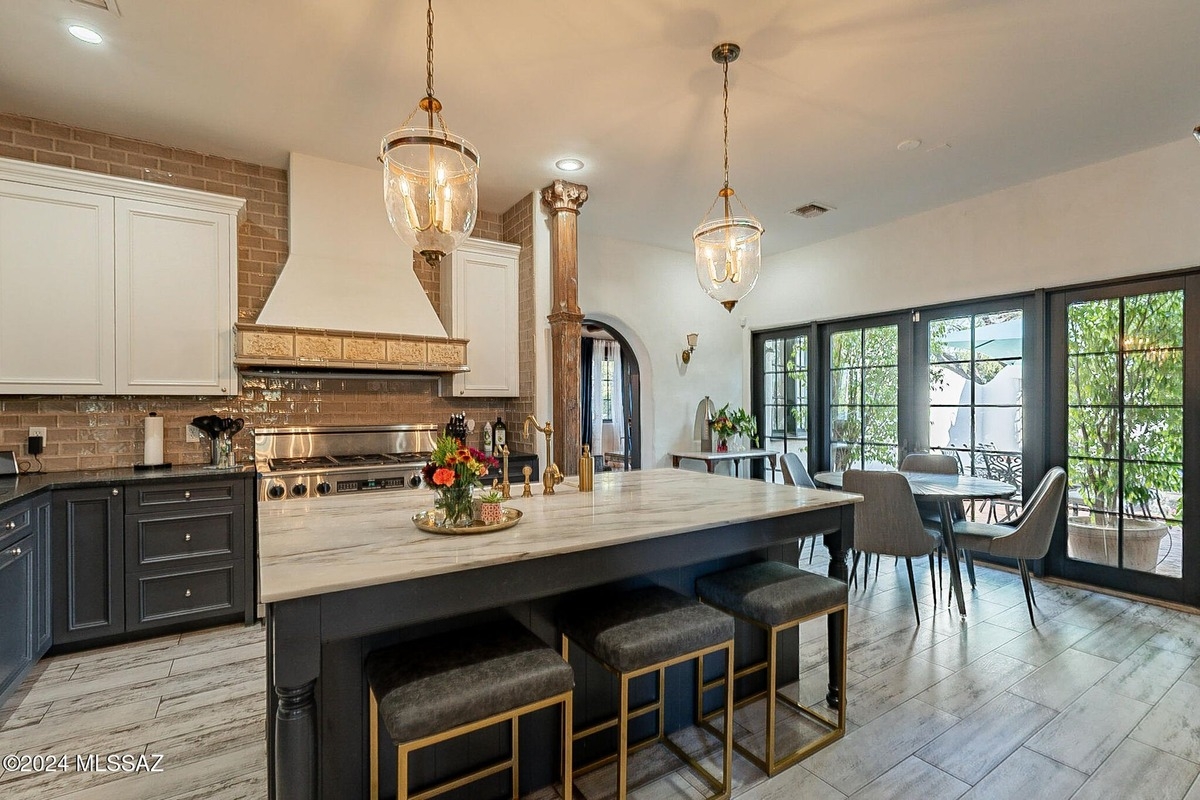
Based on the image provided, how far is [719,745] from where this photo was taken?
209 centimetres

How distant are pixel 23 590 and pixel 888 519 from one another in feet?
14.5

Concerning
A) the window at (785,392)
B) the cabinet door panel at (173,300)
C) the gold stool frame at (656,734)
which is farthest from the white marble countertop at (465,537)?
the window at (785,392)

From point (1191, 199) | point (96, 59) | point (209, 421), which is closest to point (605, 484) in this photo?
point (209, 421)

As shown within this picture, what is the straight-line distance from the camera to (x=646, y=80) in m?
2.75

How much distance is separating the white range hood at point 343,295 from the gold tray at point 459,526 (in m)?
2.17

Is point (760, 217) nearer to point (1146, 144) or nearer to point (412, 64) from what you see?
point (1146, 144)

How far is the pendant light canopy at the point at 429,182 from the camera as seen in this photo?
1.83m

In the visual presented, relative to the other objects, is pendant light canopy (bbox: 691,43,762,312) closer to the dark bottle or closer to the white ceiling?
the white ceiling

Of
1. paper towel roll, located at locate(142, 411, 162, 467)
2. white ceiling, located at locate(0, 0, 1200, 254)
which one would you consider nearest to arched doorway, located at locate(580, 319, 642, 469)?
white ceiling, located at locate(0, 0, 1200, 254)

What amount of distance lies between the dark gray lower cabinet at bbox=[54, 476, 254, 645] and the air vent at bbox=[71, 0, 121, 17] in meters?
2.22

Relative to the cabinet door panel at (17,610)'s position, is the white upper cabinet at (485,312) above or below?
above

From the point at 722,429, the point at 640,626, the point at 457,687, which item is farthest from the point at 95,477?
the point at 722,429

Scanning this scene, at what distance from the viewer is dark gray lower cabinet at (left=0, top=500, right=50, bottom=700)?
2309 mm

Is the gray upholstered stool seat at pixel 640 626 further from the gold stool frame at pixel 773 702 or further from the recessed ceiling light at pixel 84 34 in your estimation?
the recessed ceiling light at pixel 84 34
